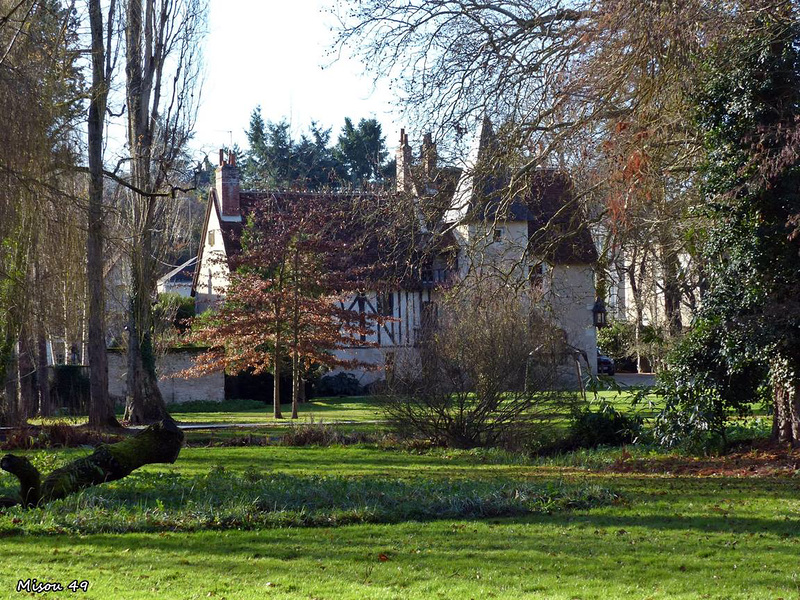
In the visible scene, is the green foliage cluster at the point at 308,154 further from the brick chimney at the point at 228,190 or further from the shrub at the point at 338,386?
the shrub at the point at 338,386

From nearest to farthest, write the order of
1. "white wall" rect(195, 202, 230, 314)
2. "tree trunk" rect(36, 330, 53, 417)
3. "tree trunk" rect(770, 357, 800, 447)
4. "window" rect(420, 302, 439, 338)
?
1. "tree trunk" rect(770, 357, 800, 447)
2. "window" rect(420, 302, 439, 338)
3. "tree trunk" rect(36, 330, 53, 417)
4. "white wall" rect(195, 202, 230, 314)

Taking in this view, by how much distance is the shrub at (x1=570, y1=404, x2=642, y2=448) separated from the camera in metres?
16.1

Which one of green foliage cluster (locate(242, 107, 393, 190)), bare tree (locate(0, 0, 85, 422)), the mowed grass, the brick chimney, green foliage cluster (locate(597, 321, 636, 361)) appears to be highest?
green foliage cluster (locate(242, 107, 393, 190))

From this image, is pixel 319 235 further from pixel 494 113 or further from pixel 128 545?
pixel 128 545

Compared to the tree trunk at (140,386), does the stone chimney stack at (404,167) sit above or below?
above

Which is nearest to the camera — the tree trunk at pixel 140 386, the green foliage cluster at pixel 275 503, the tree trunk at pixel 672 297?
the green foliage cluster at pixel 275 503

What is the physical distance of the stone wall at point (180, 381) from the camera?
32.4 meters

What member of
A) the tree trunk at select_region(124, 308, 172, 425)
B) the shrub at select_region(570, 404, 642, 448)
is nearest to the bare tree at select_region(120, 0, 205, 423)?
the tree trunk at select_region(124, 308, 172, 425)

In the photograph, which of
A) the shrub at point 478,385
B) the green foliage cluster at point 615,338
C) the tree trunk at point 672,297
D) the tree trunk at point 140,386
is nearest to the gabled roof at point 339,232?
the shrub at point 478,385

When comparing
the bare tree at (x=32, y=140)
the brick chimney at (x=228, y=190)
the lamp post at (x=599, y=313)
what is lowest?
the lamp post at (x=599, y=313)

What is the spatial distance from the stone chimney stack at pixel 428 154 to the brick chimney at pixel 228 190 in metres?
25.5

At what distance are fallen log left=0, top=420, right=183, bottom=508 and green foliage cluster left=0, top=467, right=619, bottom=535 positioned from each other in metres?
0.20

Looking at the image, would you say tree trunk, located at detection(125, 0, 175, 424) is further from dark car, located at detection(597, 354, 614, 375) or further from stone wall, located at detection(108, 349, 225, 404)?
dark car, located at detection(597, 354, 614, 375)

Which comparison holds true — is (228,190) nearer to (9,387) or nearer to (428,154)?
(9,387)
